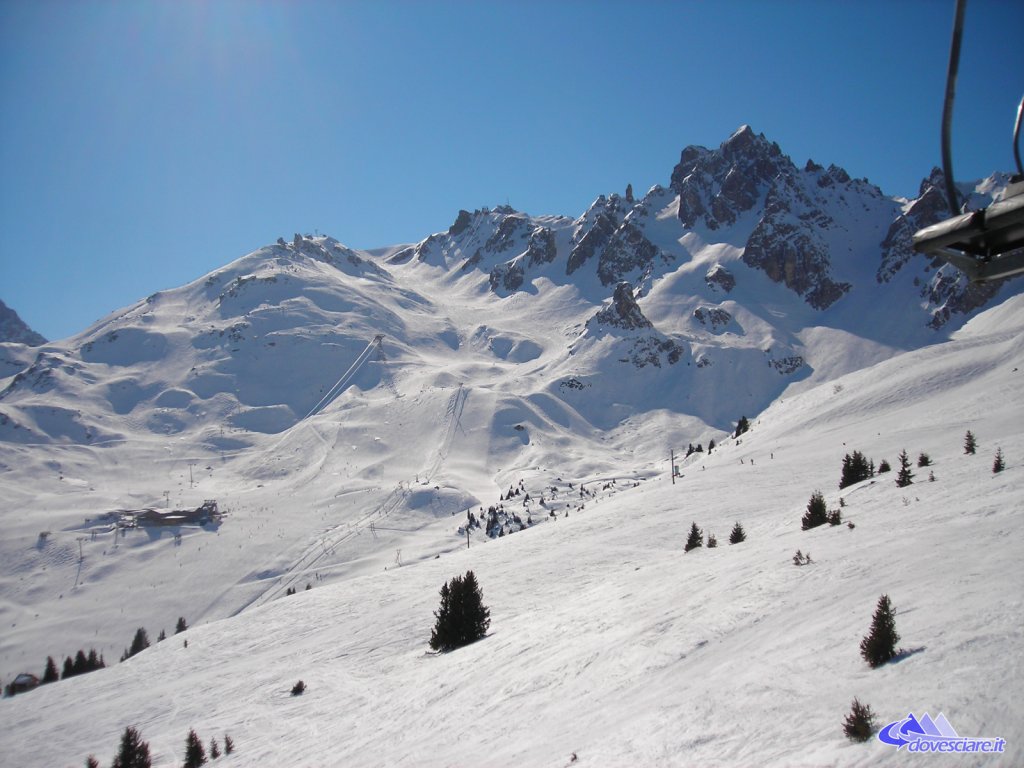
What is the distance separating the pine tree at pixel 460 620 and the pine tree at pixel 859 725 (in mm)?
14161

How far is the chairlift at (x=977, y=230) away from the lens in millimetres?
3592

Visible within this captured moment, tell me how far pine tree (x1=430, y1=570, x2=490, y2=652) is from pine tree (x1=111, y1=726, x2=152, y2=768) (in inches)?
320

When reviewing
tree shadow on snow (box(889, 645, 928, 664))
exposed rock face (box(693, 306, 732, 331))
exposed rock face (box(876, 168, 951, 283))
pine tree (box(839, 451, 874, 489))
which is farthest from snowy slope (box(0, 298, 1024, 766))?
exposed rock face (box(876, 168, 951, 283))

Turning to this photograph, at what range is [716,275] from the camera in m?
194

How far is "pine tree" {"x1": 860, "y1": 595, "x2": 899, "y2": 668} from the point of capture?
9.05 meters

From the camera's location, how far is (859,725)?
7.32 metres

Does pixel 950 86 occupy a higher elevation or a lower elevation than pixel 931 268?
lower

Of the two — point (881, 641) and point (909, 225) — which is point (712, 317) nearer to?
point (909, 225)

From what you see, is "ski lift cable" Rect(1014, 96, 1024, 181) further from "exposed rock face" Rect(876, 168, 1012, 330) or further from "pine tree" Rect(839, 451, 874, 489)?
"exposed rock face" Rect(876, 168, 1012, 330)

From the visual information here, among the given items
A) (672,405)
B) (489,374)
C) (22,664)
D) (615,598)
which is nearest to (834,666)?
(615,598)

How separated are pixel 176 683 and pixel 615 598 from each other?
18.5 metres

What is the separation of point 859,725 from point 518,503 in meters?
80.6

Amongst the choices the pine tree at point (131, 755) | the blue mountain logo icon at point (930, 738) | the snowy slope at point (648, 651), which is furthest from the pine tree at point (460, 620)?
the blue mountain logo icon at point (930, 738)

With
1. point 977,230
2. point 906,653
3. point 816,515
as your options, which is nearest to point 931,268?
point 816,515
